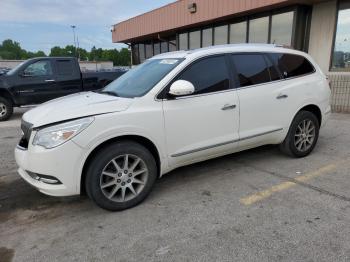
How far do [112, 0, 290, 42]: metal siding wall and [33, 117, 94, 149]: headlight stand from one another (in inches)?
335

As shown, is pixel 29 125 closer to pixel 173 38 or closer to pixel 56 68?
pixel 56 68

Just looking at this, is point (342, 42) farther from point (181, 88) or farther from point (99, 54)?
point (99, 54)

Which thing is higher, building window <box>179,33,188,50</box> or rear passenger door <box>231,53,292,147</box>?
building window <box>179,33,188,50</box>

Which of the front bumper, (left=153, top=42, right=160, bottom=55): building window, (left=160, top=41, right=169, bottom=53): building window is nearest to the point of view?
the front bumper

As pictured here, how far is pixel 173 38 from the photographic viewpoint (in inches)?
667

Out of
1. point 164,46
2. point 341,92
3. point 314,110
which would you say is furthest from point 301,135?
point 164,46

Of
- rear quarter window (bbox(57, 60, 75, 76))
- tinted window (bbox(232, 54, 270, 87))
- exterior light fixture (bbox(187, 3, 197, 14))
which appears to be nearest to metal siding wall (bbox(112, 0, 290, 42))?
exterior light fixture (bbox(187, 3, 197, 14))

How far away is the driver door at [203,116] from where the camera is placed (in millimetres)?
3517

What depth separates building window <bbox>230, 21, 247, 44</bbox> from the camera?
38.6 feet

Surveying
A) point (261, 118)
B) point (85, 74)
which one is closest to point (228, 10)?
point (85, 74)

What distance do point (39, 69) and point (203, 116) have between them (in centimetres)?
773

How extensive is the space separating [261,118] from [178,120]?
4.44ft

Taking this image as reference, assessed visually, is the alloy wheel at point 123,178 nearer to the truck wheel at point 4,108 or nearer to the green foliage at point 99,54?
the truck wheel at point 4,108

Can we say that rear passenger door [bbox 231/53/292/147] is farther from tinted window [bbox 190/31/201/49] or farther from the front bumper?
tinted window [bbox 190/31/201/49]
